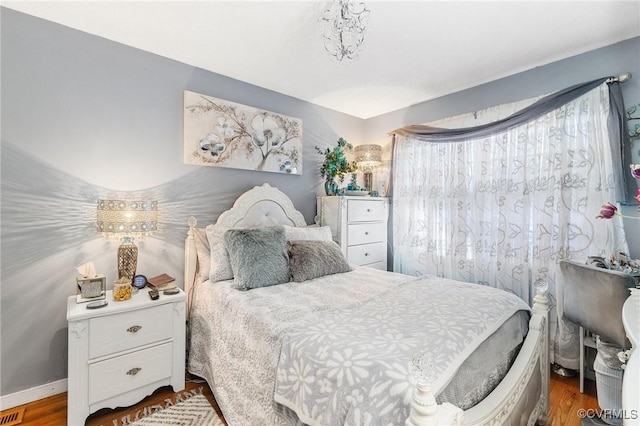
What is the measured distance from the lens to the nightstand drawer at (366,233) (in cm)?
313

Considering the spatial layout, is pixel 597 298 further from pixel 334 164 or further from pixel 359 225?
pixel 334 164

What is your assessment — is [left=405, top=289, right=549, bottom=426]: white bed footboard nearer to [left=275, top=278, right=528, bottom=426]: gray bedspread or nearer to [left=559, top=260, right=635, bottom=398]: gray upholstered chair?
[left=275, top=278, right=528, bottom=426]: gray bedspread

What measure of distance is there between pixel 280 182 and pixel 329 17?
5.33 ft

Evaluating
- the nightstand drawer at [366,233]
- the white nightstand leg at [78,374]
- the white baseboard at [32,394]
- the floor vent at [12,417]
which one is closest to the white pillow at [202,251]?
the white nightstand leg at [78,374]

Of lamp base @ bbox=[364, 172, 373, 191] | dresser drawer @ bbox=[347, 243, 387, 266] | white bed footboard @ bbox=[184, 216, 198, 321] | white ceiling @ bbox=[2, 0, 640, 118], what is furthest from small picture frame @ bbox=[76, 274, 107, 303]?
lamp base @ bbox=[364, 172, 373, 191]

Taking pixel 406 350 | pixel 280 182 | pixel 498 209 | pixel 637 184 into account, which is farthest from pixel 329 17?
pixel 637 184

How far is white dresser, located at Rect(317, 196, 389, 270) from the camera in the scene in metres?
3.06

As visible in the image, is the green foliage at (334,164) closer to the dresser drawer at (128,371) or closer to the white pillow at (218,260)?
the white pillow at (218,260)

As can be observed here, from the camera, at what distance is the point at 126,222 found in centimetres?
193

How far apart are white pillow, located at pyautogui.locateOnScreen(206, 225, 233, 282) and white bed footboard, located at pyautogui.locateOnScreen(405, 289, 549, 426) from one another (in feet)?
5.57

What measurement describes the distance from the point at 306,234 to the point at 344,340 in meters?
1.51

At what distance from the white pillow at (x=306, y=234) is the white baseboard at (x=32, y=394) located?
1.89 metres

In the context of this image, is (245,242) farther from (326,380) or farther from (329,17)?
(329,17)

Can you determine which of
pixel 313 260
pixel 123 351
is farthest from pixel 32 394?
pixel 313 260
